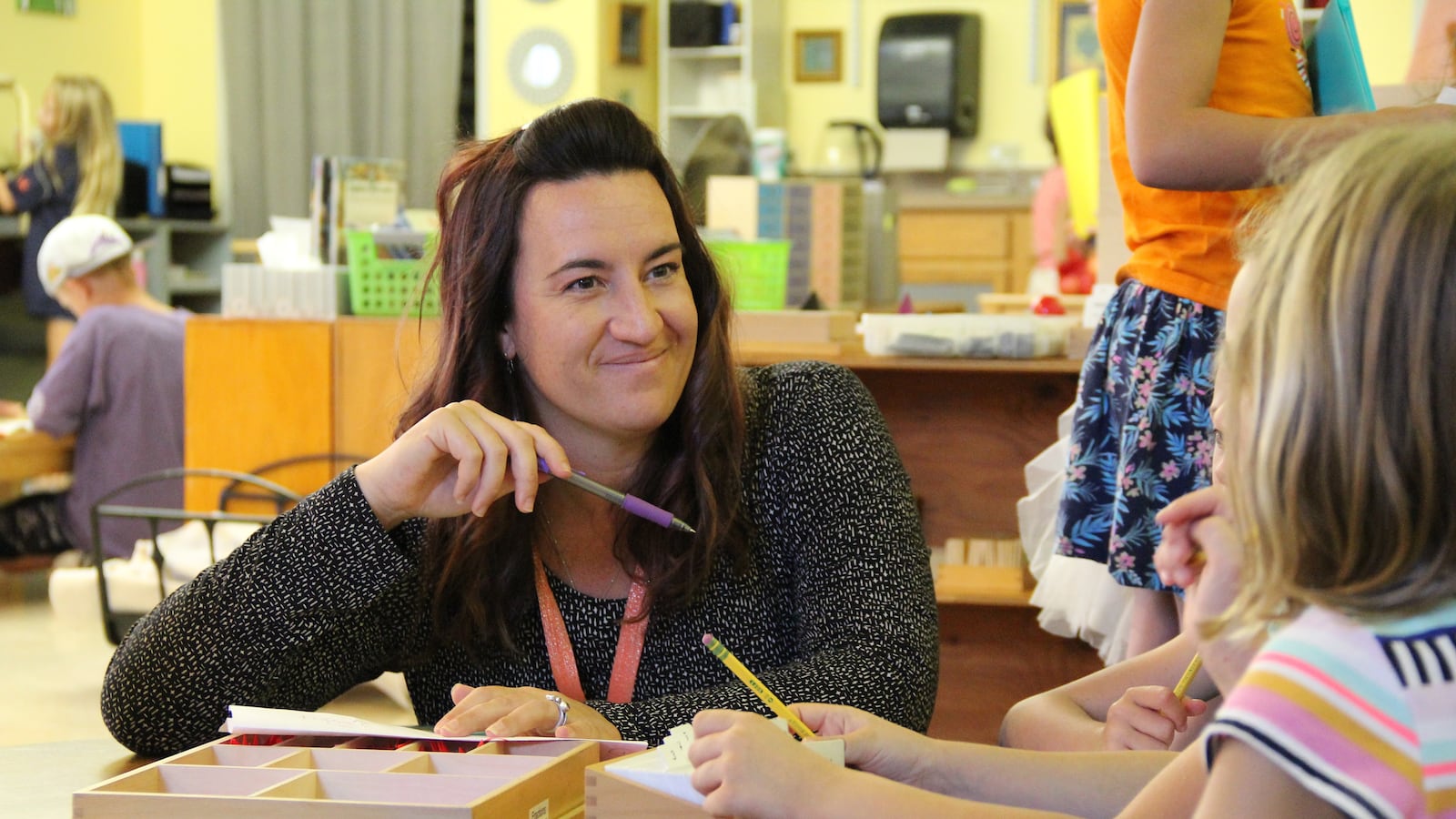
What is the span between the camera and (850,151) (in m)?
7.94

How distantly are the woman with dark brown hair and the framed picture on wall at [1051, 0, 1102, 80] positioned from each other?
6.69 m

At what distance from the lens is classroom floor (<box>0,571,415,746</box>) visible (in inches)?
134

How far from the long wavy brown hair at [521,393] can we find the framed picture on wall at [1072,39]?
22.0 feet

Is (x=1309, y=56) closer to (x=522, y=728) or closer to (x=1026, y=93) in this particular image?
(x=522, y=728)

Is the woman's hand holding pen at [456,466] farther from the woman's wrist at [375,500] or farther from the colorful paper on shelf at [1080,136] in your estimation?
the colorful paper on shelf at [1080,136]

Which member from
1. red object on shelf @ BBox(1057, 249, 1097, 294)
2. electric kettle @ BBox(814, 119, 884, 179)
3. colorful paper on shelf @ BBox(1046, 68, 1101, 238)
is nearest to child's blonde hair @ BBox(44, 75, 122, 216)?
electric kettle @ BBox(814, 119, 884, 179)

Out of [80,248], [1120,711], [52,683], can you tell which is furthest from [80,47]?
[1120,711]

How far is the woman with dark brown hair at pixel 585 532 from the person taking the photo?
1.32 meters

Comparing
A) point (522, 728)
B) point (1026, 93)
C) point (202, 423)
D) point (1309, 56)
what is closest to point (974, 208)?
point (1026, 93)

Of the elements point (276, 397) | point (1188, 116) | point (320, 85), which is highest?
point (320, 85)

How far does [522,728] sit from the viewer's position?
3.67ft

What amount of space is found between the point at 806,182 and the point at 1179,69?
2.09 m

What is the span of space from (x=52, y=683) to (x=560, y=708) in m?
3.11

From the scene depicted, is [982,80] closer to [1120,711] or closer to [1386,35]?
[1386,35]
